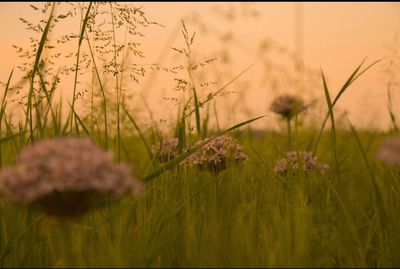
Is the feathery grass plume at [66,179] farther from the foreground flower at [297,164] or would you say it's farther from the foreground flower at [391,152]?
the foreground flower at [297,164]

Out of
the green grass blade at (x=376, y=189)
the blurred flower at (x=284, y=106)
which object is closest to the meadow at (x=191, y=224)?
the green grass blade at (x=376, y=189)

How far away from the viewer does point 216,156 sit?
9.72 feet

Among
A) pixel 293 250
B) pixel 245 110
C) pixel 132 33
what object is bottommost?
pixel 293 250

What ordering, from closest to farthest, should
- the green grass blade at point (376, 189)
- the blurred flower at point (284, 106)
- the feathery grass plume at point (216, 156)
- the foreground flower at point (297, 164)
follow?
the green grass blade at point (376, 189) → the feathery grass plume at point (216, 156) → the foreground flower at point (297, 164) → the blurred flower at point (284, 106)

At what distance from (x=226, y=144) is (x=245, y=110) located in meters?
→ 0.51

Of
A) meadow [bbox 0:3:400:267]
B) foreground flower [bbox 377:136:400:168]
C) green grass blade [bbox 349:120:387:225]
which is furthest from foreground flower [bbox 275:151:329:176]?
green grass blade [bbox 349:120:387:225]

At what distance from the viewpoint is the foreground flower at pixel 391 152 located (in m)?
2.23

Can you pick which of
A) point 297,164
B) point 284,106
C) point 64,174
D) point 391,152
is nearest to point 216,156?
point 297,164

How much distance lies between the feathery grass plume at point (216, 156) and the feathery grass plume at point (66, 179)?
1.42 meters

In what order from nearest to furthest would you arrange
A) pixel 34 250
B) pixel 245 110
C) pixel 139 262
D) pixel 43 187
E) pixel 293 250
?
1. pixel 43 187
2. pixel 139 262
3. pixel 293 250
4. pixel 34 250
5. pixel 245 110

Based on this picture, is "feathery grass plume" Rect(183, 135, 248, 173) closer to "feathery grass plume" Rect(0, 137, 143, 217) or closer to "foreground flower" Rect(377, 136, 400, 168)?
"foreground flower" Rect(377, 136, 400, 168)

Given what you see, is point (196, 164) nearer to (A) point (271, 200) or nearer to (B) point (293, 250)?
(A) point (271, 200)

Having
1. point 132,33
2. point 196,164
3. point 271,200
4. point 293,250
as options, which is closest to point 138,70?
point 132,33

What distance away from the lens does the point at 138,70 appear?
2766 millimetres
